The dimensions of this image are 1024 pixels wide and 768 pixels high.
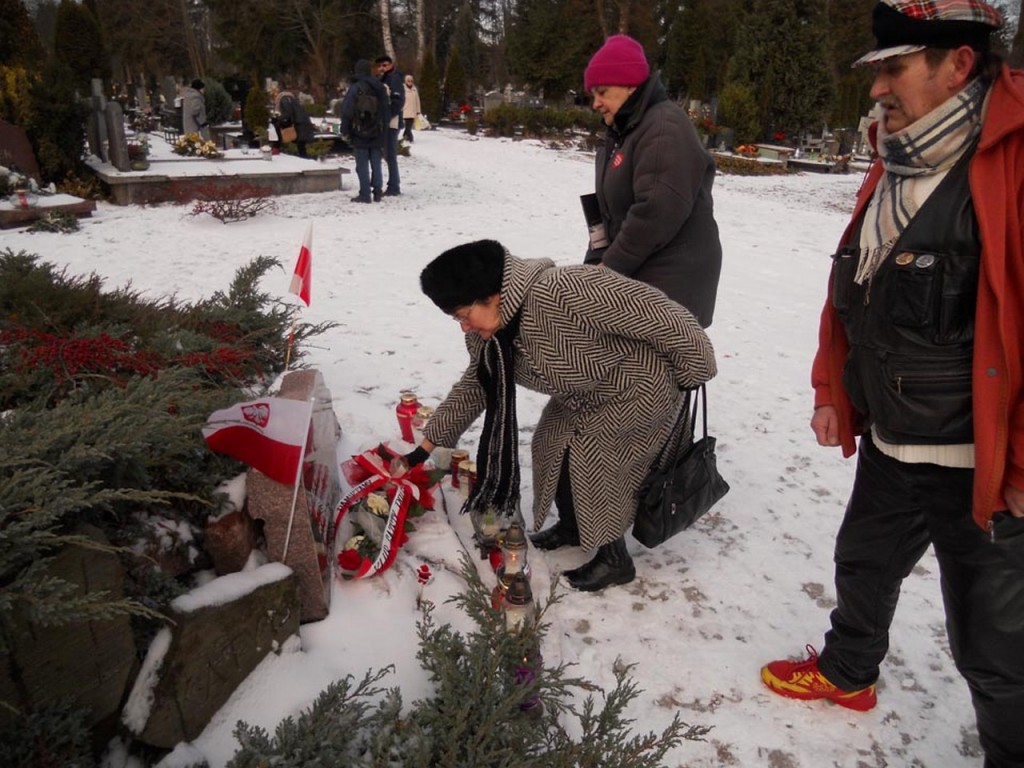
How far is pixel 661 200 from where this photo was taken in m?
2.80

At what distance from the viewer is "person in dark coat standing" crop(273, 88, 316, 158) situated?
1363 cm

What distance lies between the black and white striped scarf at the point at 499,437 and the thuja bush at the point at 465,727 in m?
0.71

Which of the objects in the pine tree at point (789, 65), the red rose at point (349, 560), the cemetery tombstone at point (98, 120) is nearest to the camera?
the red rose at point (349, 560)

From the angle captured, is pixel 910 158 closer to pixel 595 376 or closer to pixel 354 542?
pixel 595 376

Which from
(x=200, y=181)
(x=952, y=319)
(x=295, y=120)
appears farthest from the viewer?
(x=295, y=120)

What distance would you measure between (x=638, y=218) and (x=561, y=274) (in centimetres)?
71

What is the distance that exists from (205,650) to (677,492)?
162 centimetres

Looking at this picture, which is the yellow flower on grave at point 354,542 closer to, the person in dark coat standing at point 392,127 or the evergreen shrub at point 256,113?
the person in dark coat standing at point 392,127

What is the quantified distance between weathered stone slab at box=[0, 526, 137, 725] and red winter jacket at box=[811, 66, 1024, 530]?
77.7 inches

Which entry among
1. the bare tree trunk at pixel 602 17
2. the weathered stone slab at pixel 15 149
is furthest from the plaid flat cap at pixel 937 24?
the bare tree trunk at pixel 602 17

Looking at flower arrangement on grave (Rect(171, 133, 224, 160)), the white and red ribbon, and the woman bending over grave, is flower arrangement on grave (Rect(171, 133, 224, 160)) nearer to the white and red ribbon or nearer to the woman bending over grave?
the white and red ribbon

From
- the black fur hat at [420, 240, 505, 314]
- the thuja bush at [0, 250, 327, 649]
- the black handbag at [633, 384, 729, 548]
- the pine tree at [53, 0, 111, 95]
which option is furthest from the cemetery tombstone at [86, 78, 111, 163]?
the pine tree at [53, 0, 111, 95]

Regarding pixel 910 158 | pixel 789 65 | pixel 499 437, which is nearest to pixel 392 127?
pixel 499 437

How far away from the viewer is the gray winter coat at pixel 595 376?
227 cm
